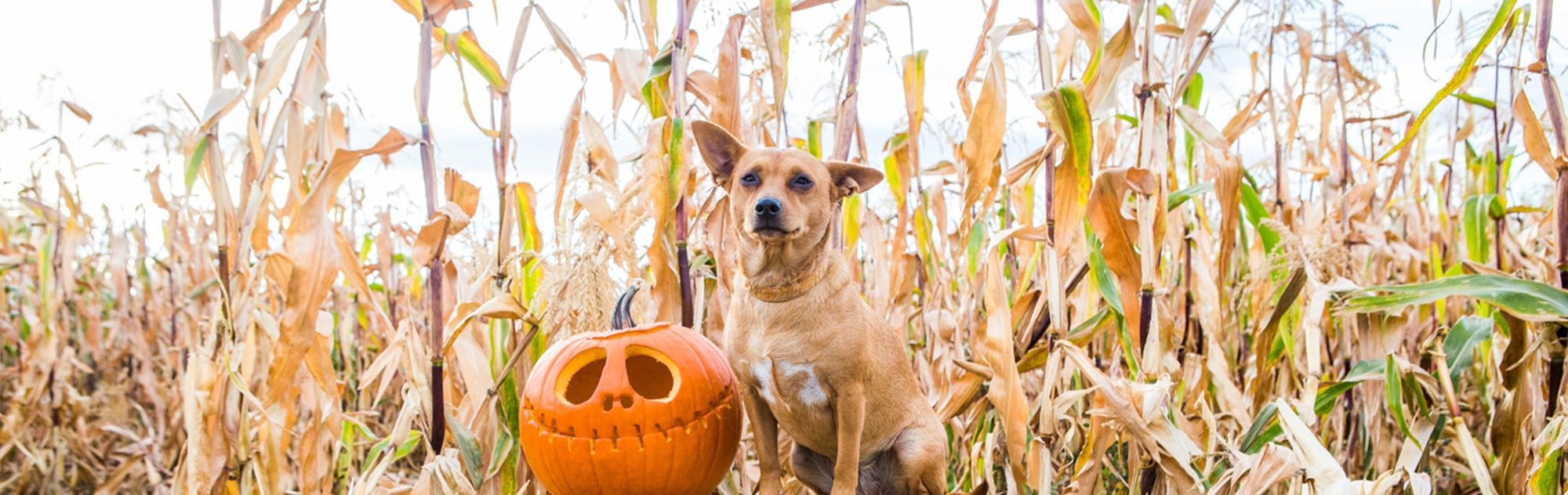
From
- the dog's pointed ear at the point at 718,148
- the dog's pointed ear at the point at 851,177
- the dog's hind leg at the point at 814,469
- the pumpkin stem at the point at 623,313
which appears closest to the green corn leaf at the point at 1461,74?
the dog's pointed ear at the point at 851,177

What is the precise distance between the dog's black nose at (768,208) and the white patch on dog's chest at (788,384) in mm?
351

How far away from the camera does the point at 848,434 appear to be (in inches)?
80.1

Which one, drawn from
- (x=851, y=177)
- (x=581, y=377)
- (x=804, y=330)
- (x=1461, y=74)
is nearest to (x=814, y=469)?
(x=804, y=330)

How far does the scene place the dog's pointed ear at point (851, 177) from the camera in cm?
212

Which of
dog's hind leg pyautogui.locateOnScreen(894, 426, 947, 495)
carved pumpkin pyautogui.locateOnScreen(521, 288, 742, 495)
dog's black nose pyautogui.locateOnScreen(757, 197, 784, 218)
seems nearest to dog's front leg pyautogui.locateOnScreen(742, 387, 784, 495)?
carved pumpkin pyautogui.locateOnScreen(521, 288, 742, 495)

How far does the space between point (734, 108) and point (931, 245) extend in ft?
2.74

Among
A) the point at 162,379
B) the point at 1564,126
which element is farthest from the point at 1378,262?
the point at 162,379

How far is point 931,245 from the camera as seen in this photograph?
9.14 ft

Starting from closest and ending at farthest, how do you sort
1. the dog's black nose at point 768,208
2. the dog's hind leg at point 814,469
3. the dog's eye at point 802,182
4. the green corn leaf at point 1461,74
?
the green corn leaf at point 1461,74 < the dog's black nose at point 768,208 < the dog's eye at point 802,182 < the dog's hind leg at point 814,469

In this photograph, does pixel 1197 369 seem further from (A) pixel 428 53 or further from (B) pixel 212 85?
(B) pixel 212 85

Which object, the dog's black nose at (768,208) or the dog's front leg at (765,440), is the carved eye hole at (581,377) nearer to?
the dog's front leg at (765,440)

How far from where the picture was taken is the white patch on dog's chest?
2.04 meters

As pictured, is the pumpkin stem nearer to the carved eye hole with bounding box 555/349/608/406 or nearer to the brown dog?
the carved eye hole with bounding box 555/349/608/406

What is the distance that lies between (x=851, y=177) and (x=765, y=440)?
692 mm
